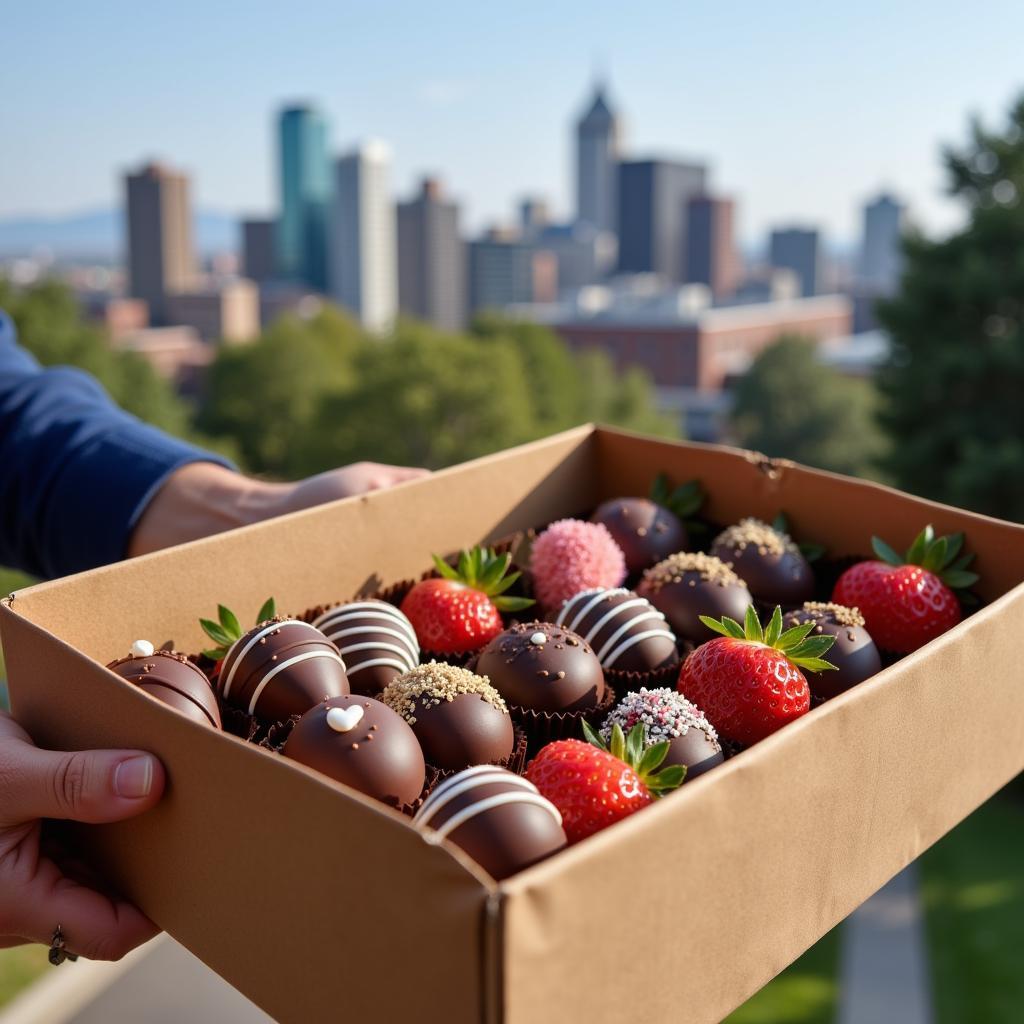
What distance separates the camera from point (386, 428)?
2338 cm

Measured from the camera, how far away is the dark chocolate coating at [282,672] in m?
1.49

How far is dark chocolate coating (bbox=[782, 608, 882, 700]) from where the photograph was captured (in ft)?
5.18

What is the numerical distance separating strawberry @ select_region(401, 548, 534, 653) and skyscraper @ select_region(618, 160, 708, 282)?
318 feet

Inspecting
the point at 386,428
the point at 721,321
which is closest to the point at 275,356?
the point at 386,428

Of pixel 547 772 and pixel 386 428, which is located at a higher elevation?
pixel 547 772

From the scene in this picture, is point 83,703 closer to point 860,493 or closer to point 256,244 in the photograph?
point 860,493

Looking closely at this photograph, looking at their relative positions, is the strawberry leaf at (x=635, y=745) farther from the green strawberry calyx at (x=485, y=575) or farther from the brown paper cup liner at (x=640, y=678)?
the green strawberry calyx at (x=485, y=575)

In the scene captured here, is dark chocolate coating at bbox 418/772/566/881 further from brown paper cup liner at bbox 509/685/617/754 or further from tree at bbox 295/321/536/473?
tree at bbox 295/321/536/473

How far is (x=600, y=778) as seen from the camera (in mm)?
1214

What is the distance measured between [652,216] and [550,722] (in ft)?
330

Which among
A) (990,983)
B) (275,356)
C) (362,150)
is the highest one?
(362,150)

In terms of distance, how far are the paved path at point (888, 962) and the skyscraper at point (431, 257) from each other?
7649cm

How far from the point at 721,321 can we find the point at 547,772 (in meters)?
58.7

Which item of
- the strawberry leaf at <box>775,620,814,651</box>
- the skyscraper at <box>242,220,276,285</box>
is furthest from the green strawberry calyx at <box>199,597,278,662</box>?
the skyscraper at <box>242,220,276,285</box>
